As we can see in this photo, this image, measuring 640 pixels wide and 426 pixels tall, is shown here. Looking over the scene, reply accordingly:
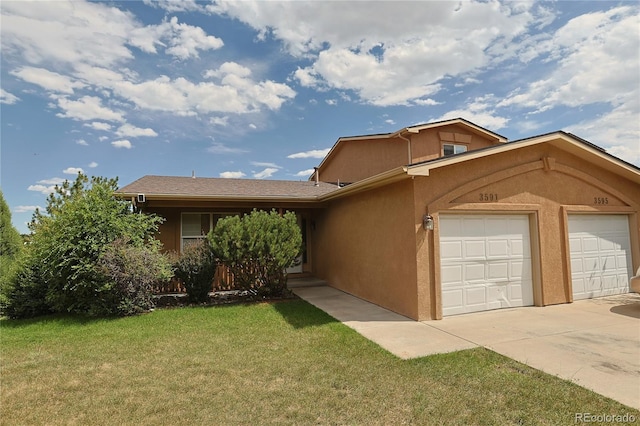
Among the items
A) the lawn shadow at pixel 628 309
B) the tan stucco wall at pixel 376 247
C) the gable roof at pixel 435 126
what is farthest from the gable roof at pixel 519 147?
the gable roof at pixel 435 126

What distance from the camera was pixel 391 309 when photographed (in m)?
7.38

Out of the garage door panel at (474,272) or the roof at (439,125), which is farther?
the roof at (439,125)

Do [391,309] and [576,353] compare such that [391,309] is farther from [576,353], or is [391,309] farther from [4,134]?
[4,134]

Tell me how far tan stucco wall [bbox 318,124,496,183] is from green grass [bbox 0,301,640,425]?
900cm

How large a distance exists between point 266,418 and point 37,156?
13741 millimetres

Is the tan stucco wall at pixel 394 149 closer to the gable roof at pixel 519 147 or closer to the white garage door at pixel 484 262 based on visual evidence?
the gable roof at pixel 519 147

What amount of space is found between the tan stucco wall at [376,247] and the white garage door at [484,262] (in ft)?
2.54

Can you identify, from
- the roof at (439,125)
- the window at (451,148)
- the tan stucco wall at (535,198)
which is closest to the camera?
the tan stucco wall at (535,198)

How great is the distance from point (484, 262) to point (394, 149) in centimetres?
740

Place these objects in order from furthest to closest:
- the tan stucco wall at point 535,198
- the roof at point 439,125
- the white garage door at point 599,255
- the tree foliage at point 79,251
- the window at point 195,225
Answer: the roof at point 439,125 → the window at point 195,225 → the white garage door at point 599,255 → the tree foliage at point 79,251 → the tan stucco wall at point 535,198

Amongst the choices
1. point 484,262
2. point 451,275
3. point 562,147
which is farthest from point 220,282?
point 562,147

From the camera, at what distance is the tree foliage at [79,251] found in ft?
23.6

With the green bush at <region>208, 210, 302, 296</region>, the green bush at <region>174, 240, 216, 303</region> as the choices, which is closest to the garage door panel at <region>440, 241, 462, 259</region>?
the green bush at <region>208, 210, 302, 296</region>

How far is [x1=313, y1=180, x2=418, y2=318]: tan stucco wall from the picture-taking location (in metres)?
6.81
